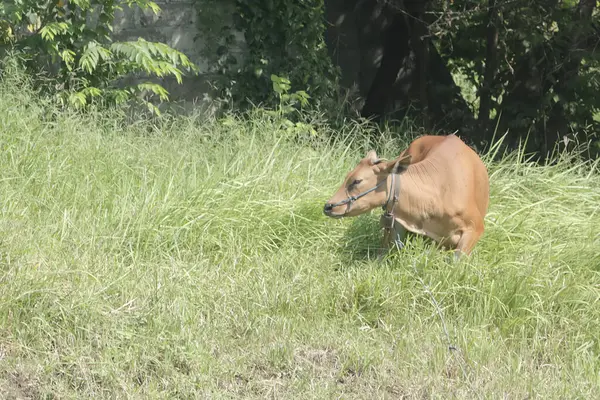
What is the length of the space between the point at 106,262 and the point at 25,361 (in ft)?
3.33

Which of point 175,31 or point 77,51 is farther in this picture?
point 175,31

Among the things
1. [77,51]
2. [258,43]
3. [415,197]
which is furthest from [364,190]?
[258,43]

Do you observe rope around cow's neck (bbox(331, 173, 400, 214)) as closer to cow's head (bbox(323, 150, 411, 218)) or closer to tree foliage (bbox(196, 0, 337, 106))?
cow's head (bbox(323, 150, 411, 218))

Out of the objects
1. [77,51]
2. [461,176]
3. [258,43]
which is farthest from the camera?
[258,43]

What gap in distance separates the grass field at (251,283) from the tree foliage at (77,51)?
57cm

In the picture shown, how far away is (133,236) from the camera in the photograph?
5926 millimetres

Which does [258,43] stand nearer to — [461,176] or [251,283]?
[461,176]

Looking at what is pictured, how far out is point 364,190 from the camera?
229 inches

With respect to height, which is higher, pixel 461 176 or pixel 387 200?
pixel 461 176

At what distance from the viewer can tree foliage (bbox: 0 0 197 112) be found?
805cm

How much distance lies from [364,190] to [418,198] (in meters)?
0.37

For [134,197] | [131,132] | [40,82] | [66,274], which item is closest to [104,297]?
[66,274]

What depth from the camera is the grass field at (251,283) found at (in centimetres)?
471

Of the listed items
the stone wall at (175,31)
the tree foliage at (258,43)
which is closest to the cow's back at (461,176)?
the tree foliage at (258,43)
